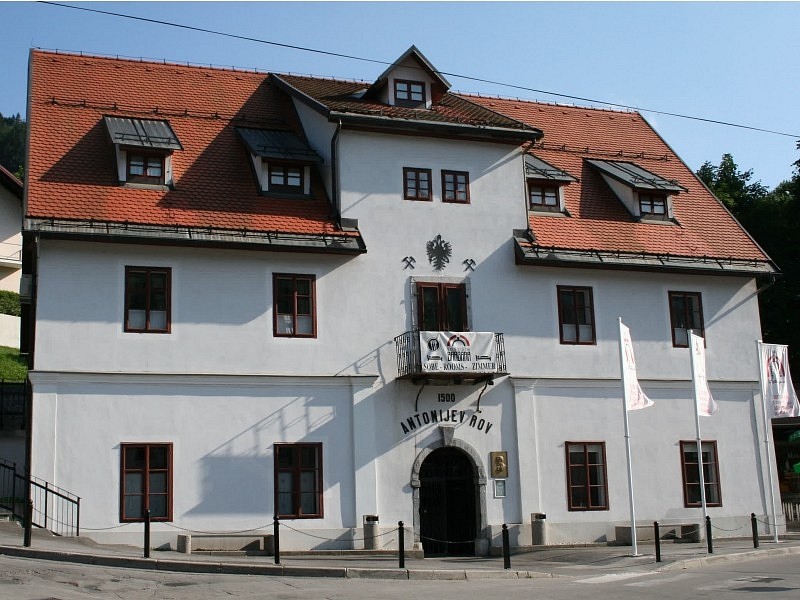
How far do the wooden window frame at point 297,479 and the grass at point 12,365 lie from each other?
17827mm

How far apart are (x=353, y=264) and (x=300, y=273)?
1.48 meters

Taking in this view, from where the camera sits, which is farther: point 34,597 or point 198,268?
point 198,268

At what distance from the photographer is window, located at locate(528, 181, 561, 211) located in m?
30.7

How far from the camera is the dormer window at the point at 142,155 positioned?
1031 inches

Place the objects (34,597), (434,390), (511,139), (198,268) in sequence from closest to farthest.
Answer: (34,597) < (198,268) < (434,390) < (511,139)

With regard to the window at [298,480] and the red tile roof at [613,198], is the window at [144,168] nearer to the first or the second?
the window at [298,480]

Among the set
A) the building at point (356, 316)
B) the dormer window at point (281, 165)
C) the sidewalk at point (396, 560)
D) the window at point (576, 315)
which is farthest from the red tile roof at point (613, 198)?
the sidewalk at point (396, 560)

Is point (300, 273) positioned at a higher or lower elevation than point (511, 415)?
higher

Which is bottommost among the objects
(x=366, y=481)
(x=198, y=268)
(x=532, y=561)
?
(x=532, y=561)

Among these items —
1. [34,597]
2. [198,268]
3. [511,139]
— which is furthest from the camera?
[511,139]

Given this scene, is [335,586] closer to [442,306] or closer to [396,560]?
[396,560]

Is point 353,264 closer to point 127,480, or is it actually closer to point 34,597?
point 127,480

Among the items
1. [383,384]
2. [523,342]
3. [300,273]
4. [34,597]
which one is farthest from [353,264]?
[34,597]

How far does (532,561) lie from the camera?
24484 millimetres
